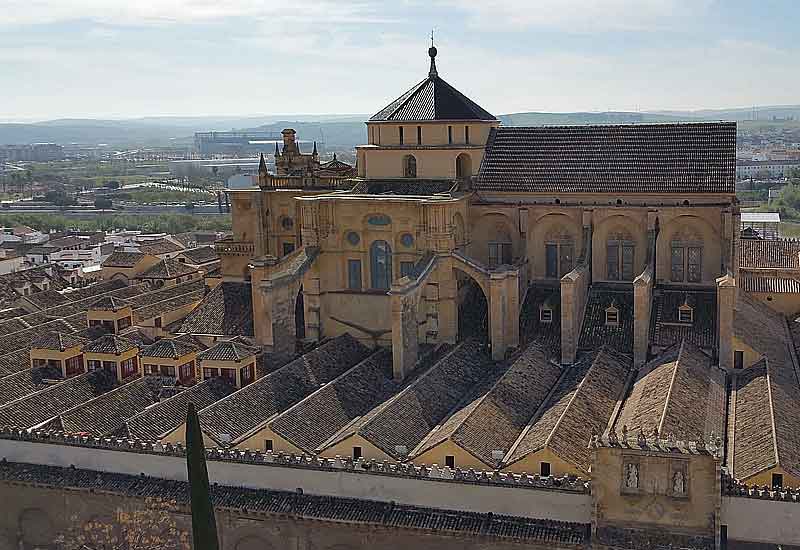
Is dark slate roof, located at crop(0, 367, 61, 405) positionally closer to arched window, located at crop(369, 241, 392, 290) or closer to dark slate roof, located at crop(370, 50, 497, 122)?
arched window, located at crop(369, 241, 392, 290)

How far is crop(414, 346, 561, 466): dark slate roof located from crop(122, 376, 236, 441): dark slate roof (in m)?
8.04

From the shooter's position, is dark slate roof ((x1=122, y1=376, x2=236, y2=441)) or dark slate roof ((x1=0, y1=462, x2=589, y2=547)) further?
dark slate roof ((x1=122, y1=376, x2=236, y2=441))

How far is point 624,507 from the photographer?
2336 cm

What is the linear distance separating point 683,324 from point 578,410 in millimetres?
8061

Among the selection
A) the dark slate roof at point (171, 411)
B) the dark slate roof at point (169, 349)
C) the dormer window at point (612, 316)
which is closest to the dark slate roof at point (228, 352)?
the dark slate roof at point (171, 411)

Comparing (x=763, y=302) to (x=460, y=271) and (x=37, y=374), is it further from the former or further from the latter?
(x=37, y=374)

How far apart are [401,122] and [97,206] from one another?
114m

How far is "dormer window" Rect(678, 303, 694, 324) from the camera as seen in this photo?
34250 mm

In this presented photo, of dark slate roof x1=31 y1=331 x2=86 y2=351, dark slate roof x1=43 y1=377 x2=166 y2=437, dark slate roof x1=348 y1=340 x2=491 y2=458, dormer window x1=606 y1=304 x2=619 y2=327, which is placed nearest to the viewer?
dark slate roof x1=348 y1=340 x2=491 y2=458

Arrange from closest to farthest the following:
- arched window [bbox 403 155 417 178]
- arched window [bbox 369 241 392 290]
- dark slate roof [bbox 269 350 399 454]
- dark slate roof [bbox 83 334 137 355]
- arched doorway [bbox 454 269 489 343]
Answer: dark slate roof [bbox 269 350 399 454], dark slate roof [bbox 83 334 137 355], arched doorway [bbox 454 269 489 343], arched window [bbox 369 241 392 290], arched window [bbox 403 155 417 178]

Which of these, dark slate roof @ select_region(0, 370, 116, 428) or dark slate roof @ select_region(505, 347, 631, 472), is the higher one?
dark slate roof @ select_region(505, 347, 631, 472)

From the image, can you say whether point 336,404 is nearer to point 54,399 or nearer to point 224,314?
point 54,399

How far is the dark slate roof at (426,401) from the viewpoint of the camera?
88.4 ft

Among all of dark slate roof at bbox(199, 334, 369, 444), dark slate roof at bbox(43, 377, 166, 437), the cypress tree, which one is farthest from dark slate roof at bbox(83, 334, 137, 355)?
the cypress tree
